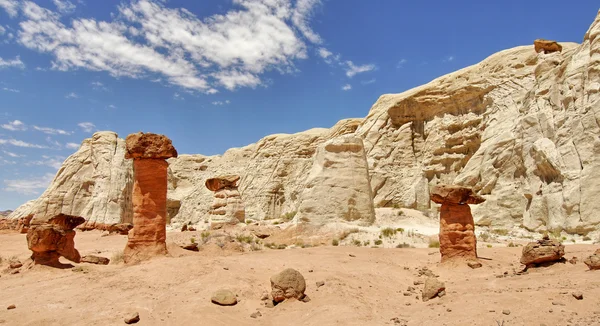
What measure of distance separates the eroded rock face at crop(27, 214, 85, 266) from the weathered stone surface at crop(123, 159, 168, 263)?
5.70 feet

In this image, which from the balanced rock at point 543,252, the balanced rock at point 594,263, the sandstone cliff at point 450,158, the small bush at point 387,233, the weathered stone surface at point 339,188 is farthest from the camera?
the sandstone cliff at point 450,158

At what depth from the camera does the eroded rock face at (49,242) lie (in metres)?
10.8

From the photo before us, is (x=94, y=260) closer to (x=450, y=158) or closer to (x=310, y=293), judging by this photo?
(x=310, y=293)

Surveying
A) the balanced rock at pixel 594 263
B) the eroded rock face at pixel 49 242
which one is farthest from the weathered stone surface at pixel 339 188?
the balanced rock at pixel 594 263

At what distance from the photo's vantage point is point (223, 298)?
7816 mm

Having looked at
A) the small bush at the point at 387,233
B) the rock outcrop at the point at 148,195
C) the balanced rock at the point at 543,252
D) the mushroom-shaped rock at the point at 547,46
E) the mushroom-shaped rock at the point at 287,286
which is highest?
the mushroom-shaped rock at the point at 547,46

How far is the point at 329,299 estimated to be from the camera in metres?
7.91

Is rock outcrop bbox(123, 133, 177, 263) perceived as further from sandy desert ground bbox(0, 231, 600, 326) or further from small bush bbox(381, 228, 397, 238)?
small bush bbox(381, 228, 397, 238)

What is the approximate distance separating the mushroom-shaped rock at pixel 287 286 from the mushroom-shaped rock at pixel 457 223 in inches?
192

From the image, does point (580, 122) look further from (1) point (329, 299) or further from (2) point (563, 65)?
(1) point (329, 299)

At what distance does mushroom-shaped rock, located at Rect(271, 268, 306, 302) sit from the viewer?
7852 mm

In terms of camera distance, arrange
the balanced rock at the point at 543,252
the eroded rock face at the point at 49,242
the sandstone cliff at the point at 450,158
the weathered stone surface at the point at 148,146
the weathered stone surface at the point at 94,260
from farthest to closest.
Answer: the sandstone cliff at the point at 450,158 < the weathered stone surface at the point at 94,260 < the weathered stone surface at the point at 148,146 < the eroded rock face at the point at 49,242 < the balanced rock at the point at 543,252

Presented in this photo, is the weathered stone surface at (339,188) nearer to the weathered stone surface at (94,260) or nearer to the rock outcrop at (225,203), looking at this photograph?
the rock outcrop at (225,203)

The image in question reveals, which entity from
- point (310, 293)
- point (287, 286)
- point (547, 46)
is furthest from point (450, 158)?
point (287, 286)
